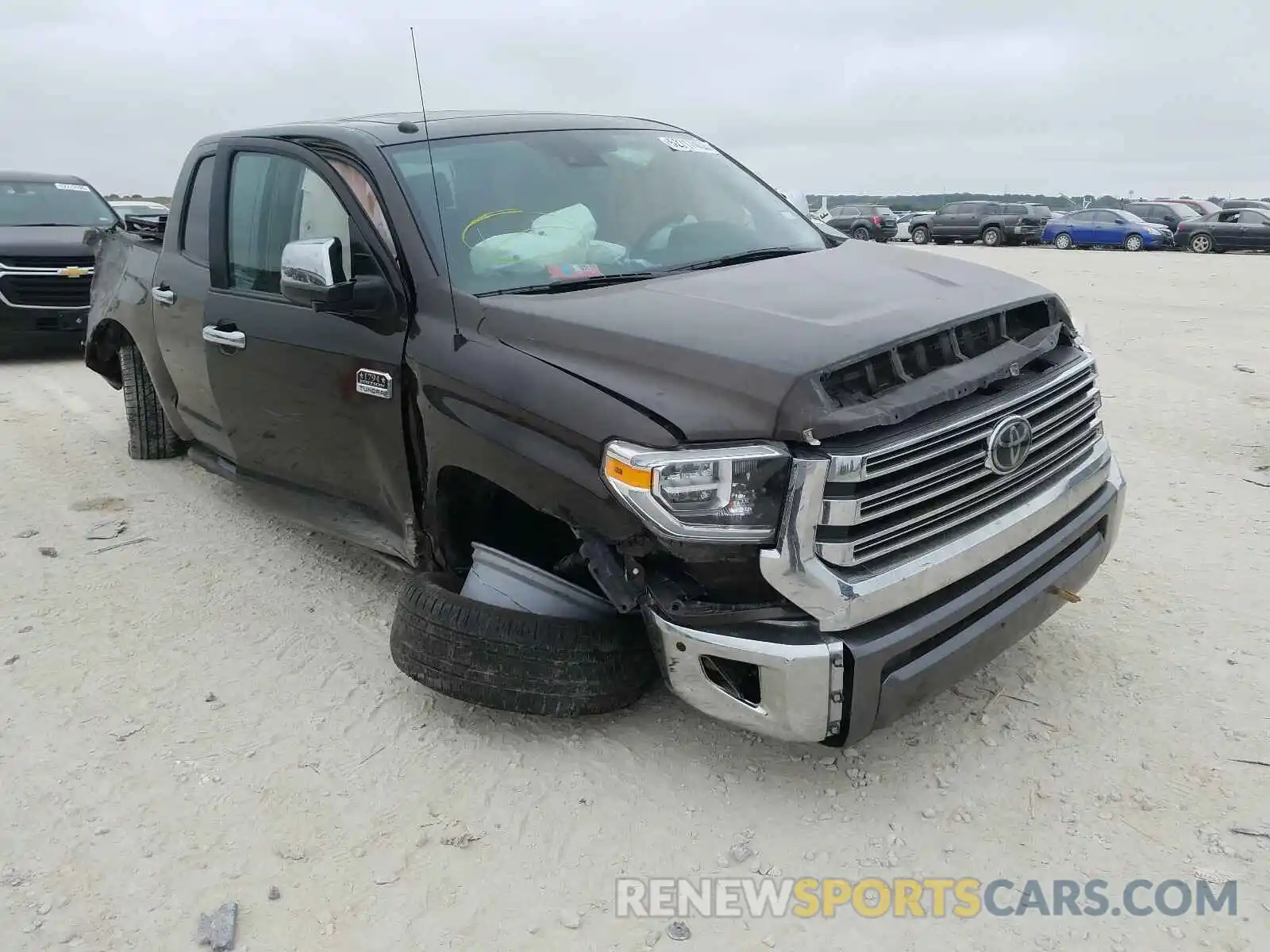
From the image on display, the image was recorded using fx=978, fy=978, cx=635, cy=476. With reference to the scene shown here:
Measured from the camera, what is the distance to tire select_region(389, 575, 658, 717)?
2.78 m

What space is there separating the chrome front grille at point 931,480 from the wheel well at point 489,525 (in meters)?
0.94

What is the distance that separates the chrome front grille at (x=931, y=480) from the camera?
2.30m

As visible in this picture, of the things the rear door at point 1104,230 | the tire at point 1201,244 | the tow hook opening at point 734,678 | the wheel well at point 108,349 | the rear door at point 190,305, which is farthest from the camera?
the rear door at point 1104,230

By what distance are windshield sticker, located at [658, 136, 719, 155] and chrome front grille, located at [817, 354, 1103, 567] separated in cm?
190

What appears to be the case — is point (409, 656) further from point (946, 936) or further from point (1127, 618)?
point (1127, 618)

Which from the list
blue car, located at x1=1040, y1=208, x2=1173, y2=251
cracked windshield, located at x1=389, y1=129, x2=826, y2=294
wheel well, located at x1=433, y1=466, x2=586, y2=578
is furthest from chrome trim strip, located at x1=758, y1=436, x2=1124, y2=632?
blue car, located at x1=1040, y1=208, x2=1173, y2=251

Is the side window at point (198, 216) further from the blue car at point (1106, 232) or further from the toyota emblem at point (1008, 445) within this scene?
the blue car at point (1106, 232)

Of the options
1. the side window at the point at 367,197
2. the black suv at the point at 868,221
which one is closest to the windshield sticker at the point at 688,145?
the side window at the point at 367,197

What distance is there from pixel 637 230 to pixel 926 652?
1783 millimetres

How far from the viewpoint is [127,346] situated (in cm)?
577

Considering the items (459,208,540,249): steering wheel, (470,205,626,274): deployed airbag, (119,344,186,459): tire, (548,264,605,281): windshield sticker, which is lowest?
(119,344,186,459): tire

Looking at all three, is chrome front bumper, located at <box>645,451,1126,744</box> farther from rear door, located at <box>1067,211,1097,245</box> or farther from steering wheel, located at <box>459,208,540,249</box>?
rear door, located at <box>1067,211,1097,245</box>

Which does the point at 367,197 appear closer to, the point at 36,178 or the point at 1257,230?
the point at 36,178

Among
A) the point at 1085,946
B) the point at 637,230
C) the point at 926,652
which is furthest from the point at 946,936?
the point at 637,230
